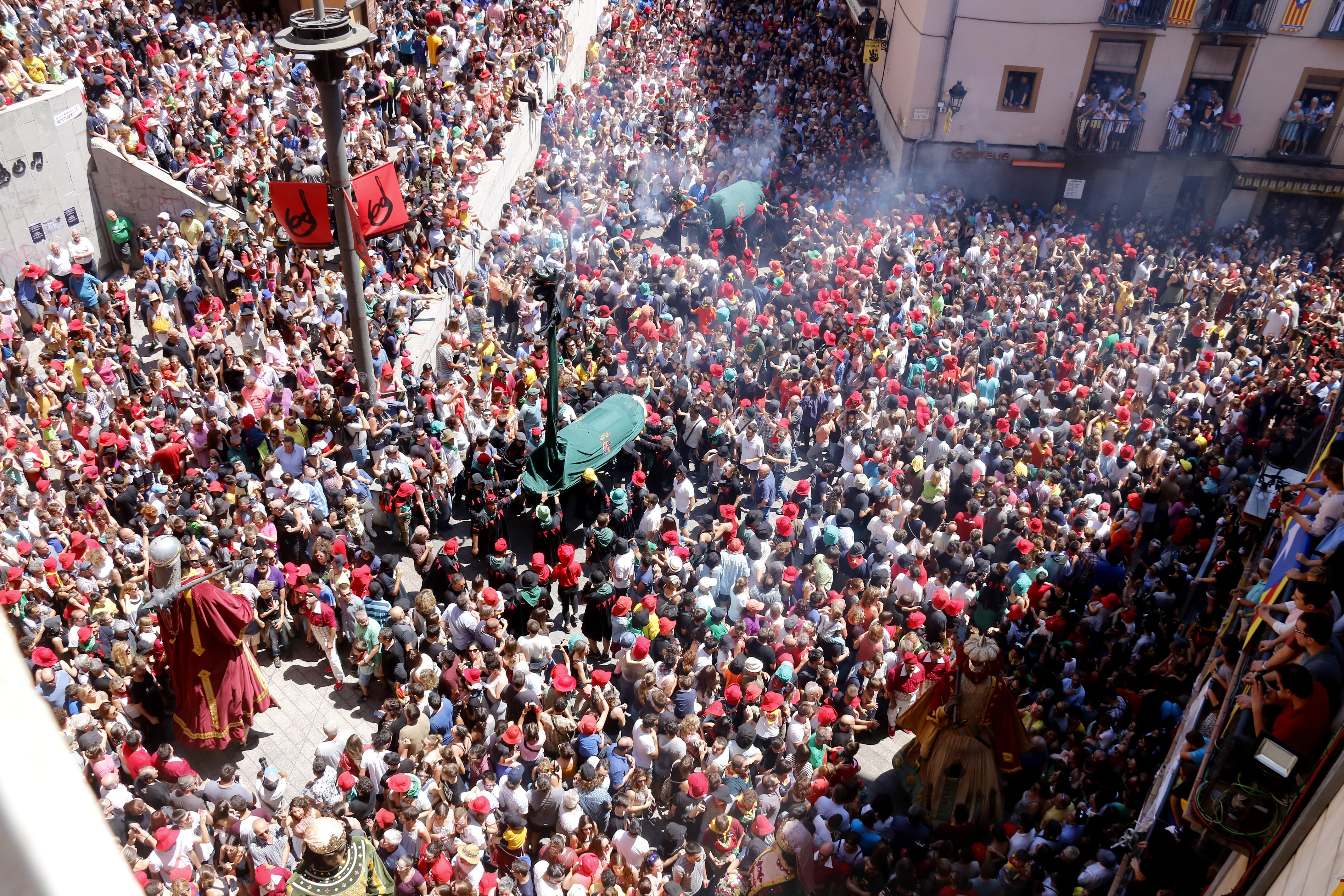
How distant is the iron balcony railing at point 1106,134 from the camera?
84.4 ft

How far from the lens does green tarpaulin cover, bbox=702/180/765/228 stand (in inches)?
869

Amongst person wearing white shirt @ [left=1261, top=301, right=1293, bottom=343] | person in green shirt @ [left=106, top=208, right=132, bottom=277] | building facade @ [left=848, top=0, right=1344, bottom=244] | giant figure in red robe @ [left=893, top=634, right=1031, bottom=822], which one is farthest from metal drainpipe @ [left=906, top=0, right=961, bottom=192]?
giant figure in red robe @ [left=893, top=634, right=1031, bottom=822]

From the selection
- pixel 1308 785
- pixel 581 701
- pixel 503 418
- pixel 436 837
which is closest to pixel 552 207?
pixel 503 418

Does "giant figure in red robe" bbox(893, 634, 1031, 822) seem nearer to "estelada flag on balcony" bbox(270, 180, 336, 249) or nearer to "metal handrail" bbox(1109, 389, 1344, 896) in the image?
"metal handrail" bbox(1109, 389, 1344, 896)

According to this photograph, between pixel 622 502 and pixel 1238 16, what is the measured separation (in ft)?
72.8

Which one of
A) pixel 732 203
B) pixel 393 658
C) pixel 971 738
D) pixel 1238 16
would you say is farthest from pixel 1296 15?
pixel 393 658

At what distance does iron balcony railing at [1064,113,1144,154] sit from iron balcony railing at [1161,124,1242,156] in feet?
2.46

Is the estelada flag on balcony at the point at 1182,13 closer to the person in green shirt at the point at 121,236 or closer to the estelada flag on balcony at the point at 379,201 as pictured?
the estelada flag on balcony at the point at 379,201

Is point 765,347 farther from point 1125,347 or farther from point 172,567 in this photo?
point 172,567

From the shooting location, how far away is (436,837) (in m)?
8.17

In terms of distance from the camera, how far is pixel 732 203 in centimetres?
2225

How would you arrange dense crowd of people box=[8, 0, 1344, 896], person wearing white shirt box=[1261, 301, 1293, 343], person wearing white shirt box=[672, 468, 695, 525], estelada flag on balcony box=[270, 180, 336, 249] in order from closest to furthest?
1. dense crowd of people box=[8, 0, 1344, 896]
2. person wearing white shirt box=[672, 468, 695, 525]
3. estelada flag on balcony box=[270, 180, 336, 249]
4. person wearing white shirt box=[1261, 301, 1293, 343]

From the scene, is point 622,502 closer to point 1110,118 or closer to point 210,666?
point 210,666

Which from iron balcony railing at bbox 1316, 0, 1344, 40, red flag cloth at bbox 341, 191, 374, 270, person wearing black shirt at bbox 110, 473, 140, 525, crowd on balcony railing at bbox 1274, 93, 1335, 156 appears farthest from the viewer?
crowd on balcony railing at bbox 1274, 93, 1335, 156
